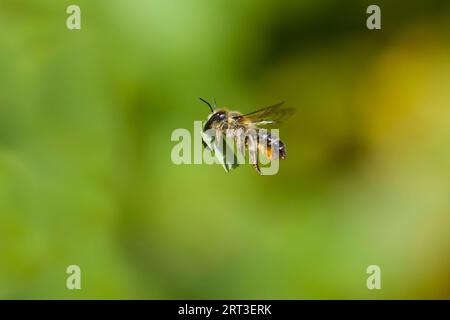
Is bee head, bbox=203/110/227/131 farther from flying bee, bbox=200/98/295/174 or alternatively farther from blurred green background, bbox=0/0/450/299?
blurred green background, bbox=0/0/450/299

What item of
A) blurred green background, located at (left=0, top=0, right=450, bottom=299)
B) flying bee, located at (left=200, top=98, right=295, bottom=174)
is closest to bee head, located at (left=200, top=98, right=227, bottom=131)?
flying bee, located at (left=200, top=98, right=295, bottom=174)

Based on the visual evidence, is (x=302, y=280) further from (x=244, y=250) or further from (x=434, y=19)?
(x=434, y=19)

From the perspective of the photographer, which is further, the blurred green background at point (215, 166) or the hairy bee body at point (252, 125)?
the blurred green background at point (215, 166)

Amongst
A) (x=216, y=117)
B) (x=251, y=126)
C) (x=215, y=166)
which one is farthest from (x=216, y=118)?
(x=215, y=166)

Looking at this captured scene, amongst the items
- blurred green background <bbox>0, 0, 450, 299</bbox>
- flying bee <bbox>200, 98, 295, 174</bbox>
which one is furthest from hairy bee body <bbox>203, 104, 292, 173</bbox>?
blurred green background <bbox>0, 0, 450, 299</bbox>

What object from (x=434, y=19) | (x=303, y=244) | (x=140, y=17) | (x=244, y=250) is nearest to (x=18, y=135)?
(x=140, y=17)

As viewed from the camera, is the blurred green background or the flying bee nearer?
the flying bee

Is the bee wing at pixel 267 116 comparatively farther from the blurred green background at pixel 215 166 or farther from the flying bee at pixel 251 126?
the blurred green background at pixel 215 166

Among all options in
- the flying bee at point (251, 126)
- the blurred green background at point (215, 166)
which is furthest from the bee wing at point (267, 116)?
the blurred green background at point (215, 166)
